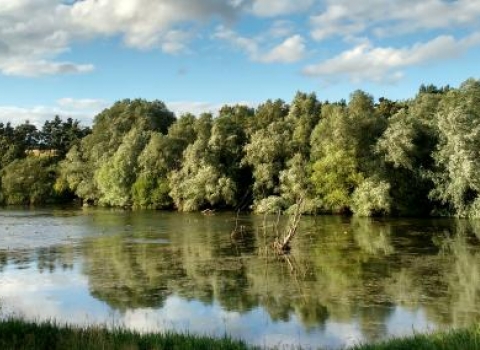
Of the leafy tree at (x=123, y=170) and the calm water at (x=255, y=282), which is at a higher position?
the leafy tree at (x=123, y=170)

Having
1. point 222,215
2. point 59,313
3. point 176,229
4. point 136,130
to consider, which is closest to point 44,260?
point 59,313

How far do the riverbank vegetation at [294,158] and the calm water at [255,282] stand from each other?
9343 millimetres

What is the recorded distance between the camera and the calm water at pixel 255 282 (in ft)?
53.7

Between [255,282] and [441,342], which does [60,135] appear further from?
[441,342]

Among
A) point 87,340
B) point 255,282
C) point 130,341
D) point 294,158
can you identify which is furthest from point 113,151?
point 130,341

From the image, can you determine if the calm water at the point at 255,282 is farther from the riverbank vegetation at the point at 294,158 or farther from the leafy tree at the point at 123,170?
the leafy tree at the point at 123,170

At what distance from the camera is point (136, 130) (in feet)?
233

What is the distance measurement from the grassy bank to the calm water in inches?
111

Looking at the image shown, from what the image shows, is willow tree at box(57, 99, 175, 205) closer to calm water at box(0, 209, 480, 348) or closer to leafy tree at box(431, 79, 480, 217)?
calm water at box(0, 209, 480, 348)

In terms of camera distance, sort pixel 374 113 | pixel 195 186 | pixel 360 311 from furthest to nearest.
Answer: pixel 195 186 < pixel 374 113 < pixel 360 311

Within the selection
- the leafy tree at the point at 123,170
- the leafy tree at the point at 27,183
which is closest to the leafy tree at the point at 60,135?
the leafy tree at the point at 27,183

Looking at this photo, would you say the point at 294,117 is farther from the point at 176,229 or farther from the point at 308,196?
the point at 176,229

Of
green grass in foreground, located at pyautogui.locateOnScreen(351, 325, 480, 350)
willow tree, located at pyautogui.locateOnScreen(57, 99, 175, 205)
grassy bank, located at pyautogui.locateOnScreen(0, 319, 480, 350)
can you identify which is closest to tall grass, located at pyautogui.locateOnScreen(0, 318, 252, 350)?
grassy bank, located at pyautogui.locateOnScreen(0, 319, 480, 350)

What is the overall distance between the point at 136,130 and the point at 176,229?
3065cm
